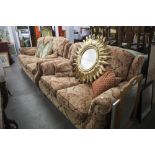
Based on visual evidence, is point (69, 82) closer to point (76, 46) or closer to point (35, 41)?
point (76, 46)

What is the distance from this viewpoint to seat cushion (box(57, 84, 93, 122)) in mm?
1429

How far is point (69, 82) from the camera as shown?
1973 millimetres

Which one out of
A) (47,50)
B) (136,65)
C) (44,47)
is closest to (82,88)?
(136,65)

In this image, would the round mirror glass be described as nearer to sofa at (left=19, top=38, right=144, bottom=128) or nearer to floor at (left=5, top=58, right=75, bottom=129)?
sofa at (left=19, top=38, right=144, bottom=128)

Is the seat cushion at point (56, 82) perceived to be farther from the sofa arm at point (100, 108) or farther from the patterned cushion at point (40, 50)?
the patterned cushion at point (40, 50)

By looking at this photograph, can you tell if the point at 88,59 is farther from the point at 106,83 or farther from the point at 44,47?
the point at 44,47

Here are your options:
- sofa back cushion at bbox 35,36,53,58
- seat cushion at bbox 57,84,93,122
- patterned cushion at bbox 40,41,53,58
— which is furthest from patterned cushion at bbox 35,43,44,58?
seat cushion at bbox 57,84,93,122

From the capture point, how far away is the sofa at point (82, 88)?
1.30 metres

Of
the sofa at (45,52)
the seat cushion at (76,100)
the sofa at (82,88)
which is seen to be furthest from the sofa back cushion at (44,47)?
the seat cushion at (76,100)

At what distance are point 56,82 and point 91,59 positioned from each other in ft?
1.79

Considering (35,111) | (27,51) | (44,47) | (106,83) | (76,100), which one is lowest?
(35,111)

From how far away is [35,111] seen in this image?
205cm

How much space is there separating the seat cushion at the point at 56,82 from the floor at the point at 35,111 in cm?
33
